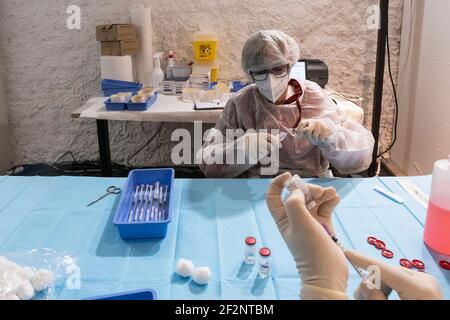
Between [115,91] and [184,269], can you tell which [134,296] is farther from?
[115,91]

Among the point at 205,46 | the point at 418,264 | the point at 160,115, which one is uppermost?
the point at 205,46

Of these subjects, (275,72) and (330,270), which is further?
(275,72)

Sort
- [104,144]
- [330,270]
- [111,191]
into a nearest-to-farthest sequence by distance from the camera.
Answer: [330,270] < [111,191] < [104,144]

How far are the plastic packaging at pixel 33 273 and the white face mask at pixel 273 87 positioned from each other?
0.89 metres

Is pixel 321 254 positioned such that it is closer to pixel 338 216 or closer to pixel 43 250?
pixel 338 216

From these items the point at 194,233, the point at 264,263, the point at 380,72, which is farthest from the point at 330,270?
the point at 380,72

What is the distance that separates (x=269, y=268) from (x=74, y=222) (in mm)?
554

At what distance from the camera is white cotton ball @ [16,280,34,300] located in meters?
0.79

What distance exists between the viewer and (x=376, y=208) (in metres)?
1.14

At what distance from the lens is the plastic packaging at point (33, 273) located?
80 centimetres

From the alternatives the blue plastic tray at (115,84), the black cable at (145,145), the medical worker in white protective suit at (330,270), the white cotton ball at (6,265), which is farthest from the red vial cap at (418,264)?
the black cable at (145,145)

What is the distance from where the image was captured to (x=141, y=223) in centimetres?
96

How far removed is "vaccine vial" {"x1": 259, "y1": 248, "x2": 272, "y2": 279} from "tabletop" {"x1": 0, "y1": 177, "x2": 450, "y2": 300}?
14 mm

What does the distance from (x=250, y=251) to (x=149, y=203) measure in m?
0.36
